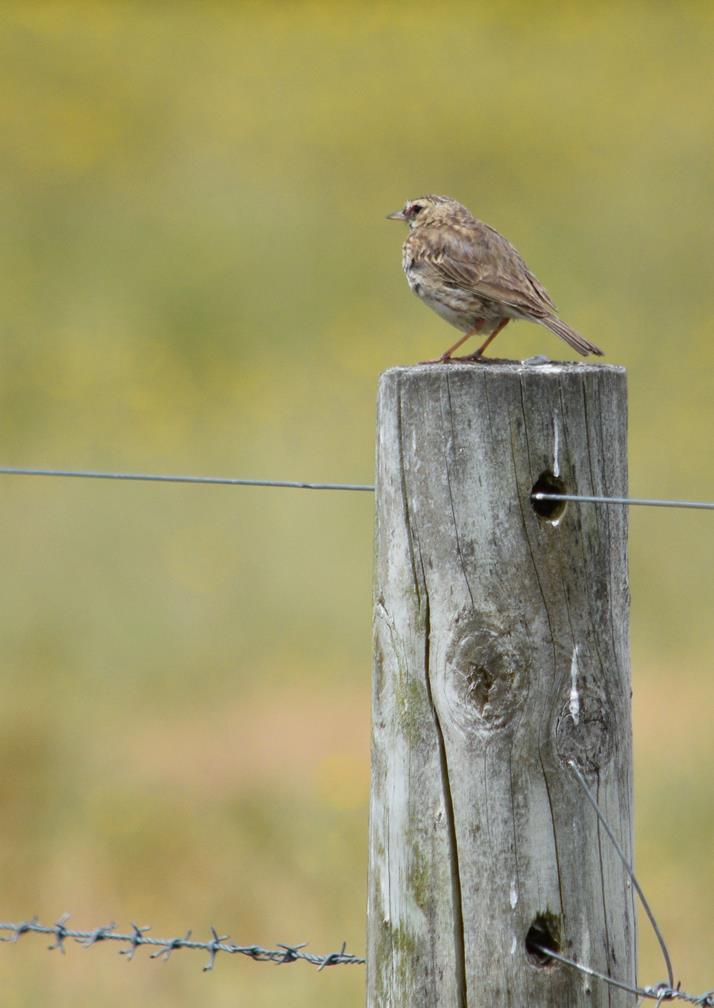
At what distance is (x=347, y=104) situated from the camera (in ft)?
75.6

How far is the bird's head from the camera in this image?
539 centimetres

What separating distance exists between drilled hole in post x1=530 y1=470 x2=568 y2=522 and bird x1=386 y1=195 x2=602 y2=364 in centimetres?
188

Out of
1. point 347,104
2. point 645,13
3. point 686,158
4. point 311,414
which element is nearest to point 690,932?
point 311,414

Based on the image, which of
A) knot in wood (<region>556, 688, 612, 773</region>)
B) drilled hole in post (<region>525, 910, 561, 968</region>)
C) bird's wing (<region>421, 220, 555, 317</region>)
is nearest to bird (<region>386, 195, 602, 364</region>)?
bird's wing (<region>421, 220, 555, 317</region>)

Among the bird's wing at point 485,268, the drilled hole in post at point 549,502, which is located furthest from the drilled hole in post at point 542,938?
the bird's wing at point 485,268

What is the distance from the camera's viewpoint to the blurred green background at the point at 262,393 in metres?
7.74

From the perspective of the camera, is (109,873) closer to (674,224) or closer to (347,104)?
(674,224)

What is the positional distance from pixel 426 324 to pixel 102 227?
5.34 m

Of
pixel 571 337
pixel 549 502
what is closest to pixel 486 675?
pixel 549 502

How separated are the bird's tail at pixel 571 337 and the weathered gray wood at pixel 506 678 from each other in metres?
1.41

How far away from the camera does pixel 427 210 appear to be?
5.60 metres

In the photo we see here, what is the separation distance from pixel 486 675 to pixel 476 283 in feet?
7.36

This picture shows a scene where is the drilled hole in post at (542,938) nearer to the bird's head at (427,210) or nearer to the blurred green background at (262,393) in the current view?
the bird's head at (427,210)

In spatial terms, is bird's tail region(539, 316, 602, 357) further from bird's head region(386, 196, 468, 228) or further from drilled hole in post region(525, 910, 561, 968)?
drilled hole in post region(525, 910, 561, 968)
